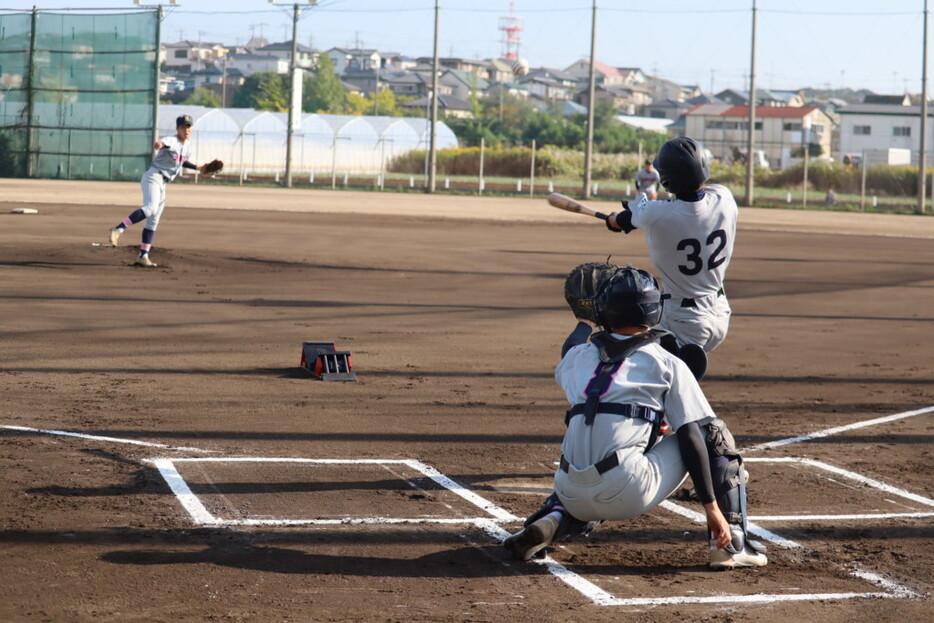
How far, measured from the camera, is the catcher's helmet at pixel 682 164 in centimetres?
612

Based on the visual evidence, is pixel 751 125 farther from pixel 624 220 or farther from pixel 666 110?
pixel 666 110

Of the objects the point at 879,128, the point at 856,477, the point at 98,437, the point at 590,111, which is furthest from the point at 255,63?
the point at 856,477

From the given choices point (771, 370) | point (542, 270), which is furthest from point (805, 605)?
point (542, 270)

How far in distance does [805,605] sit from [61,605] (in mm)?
2986

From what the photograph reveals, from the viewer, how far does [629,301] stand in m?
4.91

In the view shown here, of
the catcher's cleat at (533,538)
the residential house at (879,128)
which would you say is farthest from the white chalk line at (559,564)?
the residential house at (879,128)

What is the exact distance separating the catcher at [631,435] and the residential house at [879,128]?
9300cm

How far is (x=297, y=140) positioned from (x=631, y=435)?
180 feet

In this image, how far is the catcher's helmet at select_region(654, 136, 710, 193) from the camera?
Result: 6117 mm

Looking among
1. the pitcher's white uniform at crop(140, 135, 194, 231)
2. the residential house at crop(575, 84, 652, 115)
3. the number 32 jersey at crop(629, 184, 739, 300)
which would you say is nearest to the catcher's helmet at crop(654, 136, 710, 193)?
the number 32 jersey at crop(629, 184, 739, 300)

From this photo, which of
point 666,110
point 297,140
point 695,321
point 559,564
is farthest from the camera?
point 666,110

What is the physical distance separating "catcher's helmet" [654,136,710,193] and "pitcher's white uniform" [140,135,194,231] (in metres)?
11.9

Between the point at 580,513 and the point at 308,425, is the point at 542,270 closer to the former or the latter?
the point at 308,425

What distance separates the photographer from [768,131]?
10456 centimetres
